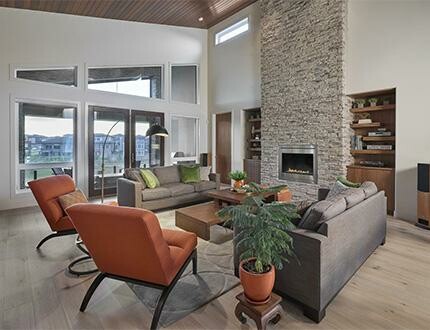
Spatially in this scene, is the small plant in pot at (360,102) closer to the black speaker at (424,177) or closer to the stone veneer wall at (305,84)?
the stone veneer wall at (305,84)

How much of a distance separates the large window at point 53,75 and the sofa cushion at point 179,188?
3320mm

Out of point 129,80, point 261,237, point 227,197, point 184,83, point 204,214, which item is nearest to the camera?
point 261,237

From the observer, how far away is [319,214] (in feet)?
6.73

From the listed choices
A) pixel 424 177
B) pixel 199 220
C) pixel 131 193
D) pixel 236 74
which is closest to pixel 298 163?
pixel 424 177

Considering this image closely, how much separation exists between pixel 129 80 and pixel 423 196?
6.83 meters

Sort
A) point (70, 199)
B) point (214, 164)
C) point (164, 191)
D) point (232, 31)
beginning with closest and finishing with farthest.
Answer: point (70, 199) < point (164, 191) < point (232, 31) < point (214, 164)

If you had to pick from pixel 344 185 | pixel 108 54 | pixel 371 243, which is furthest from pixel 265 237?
pixel 108 54

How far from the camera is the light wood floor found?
1.93 meters

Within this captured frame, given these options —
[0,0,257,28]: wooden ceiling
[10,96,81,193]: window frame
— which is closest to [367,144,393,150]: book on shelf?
[0,0,257,28]: wooden ceiling

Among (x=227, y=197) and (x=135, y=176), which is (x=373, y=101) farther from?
(x=135, y=176)

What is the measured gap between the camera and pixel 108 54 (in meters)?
6.50

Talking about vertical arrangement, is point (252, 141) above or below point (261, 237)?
above

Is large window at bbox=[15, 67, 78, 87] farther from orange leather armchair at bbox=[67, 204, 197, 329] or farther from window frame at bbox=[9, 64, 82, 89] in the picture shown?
orange leather armchair at bbox=[67, 204, 197, 329]

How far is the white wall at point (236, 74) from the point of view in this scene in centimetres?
736
